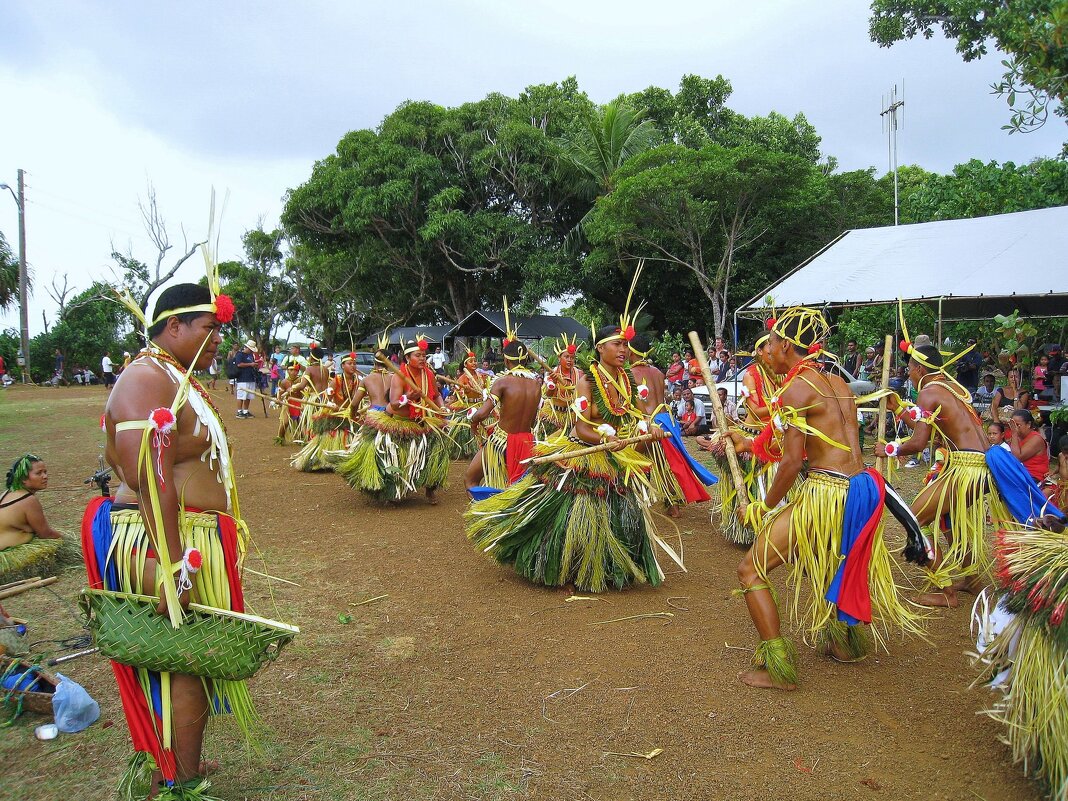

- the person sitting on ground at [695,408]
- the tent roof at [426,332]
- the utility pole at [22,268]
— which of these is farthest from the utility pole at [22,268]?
the person sitting on ground at [695,408]

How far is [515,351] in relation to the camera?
8.73 m

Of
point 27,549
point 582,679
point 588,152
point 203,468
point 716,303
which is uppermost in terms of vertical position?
point 588,152

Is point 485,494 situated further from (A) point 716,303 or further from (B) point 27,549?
(A) point 716,303

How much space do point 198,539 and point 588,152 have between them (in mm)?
21770

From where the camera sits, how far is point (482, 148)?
2311 cm

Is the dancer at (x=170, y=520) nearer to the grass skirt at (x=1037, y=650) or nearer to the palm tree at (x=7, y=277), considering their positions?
the grass skirt at (x=1037, y=650)

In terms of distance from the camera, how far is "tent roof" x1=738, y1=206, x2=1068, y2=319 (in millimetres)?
9945

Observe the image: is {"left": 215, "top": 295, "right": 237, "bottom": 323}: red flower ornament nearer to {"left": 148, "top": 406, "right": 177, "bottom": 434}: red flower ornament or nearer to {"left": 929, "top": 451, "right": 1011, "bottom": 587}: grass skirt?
{"left": 148, "top": 406, "right": 177, "bottom": 434}: red flower ornament

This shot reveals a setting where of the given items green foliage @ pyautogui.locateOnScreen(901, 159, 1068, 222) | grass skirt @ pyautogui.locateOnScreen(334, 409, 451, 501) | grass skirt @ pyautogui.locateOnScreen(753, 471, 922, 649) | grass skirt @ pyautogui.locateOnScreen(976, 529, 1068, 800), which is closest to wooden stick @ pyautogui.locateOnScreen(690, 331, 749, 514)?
grass skirt @ pyautogui.locateOnScreen(753, 471, 922, 649)

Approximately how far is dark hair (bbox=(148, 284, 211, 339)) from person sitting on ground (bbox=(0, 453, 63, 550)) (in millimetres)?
2747

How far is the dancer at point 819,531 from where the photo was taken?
377cm

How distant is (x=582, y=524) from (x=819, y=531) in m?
1.79

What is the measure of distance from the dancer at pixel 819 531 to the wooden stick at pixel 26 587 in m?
4.54

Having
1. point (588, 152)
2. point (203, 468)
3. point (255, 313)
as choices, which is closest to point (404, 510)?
point (203, 468)
